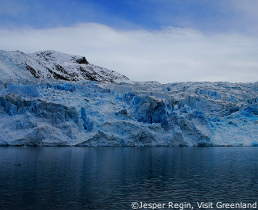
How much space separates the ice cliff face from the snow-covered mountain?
15.4 inches

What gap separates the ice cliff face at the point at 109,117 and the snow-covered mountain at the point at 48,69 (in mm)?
391

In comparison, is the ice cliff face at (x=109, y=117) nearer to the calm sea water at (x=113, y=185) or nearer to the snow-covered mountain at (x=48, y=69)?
the snow-covered mountain at (x=48, y=69)

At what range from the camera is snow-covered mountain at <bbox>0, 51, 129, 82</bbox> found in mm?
52750

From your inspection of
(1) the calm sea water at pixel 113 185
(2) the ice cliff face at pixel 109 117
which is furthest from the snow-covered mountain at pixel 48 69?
(1) the calm sea water at pixel 113 185

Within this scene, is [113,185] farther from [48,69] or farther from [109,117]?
[48,69]

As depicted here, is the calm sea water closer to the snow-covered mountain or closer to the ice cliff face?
the ice cliff face

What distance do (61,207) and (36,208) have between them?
0.78m

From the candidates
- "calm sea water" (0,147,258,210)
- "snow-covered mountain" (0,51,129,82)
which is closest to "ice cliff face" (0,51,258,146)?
"snow-covered mountain" (0,51,129,82)

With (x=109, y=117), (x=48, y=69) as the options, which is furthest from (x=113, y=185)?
(x=48, y=69)

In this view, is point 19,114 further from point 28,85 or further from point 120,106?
point 120,106

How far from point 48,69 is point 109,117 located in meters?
33.0

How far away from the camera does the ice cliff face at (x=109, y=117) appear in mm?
34719

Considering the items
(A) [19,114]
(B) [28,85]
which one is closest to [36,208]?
(A) [19,114]

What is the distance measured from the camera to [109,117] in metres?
39.6
